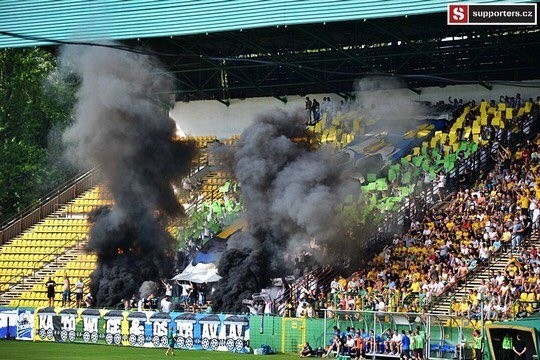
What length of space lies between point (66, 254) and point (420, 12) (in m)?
21.5

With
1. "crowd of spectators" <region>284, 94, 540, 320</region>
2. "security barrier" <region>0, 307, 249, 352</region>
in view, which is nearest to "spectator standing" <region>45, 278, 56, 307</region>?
"security barrier" <region>0, 307, 249, 352</region>

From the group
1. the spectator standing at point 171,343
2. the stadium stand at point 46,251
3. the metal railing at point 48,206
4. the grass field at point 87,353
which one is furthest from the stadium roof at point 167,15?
the spectator standing at point 171,343

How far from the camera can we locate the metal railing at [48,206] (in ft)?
183

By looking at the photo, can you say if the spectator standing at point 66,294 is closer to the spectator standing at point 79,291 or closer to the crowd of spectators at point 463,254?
the spectator standing at point 79,291

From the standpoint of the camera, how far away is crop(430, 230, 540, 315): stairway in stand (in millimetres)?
39000

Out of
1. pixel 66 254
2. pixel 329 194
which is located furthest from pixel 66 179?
pixel 329 194

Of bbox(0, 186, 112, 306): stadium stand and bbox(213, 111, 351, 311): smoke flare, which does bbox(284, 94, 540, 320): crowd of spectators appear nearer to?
bbox(213, 111, 351, 311): smoke flare

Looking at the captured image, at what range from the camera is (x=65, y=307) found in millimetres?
45875

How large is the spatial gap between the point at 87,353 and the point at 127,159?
14089 millimetres

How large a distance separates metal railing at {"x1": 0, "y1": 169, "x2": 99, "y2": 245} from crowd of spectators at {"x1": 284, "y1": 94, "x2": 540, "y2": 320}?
56.3ft

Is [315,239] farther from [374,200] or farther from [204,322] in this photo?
[204,322]

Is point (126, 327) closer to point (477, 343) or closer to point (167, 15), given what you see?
point (167, 15)

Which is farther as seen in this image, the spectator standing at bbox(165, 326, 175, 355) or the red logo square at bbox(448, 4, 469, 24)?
the spectator standing at bbox(165, 326, 175, 355)

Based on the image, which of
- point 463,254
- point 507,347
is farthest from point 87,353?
point 507,347
